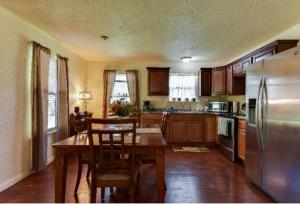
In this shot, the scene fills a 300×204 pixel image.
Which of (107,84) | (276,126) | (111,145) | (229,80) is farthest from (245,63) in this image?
(111,145)

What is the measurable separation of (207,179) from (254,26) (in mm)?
2468

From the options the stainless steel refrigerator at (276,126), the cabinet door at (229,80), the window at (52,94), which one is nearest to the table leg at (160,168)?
the stainless steel refrigerator at (276,126)

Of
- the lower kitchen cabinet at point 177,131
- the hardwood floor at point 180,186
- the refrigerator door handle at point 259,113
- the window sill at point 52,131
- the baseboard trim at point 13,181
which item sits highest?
the refrigerator door handle at point 259,113

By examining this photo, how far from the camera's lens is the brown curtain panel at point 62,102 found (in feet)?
16.6

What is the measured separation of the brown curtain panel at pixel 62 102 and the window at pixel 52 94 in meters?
0.07

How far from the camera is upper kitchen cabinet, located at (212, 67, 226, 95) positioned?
6514mm

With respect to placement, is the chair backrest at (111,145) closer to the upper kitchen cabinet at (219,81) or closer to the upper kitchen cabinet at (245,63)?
the upper kitchen cabinet at (245,63)

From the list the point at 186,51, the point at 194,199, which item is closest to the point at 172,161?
the point at 194,199

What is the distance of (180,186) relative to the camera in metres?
3.49

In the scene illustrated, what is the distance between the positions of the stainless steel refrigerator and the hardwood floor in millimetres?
322

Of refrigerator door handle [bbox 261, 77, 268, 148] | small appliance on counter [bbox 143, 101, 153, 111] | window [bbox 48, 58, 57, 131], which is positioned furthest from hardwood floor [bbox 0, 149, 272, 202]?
small appliance on counter [bbox 143, 101, 153, 111]

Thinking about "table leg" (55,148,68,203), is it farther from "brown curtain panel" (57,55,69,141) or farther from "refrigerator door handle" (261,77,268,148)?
"brown curtain panel" (57,55,69,141)

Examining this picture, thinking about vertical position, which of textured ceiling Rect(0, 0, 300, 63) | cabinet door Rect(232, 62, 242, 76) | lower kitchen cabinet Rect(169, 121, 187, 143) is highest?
textured ceiling Rect(0, 0, 300, 63)

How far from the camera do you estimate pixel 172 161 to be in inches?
195
